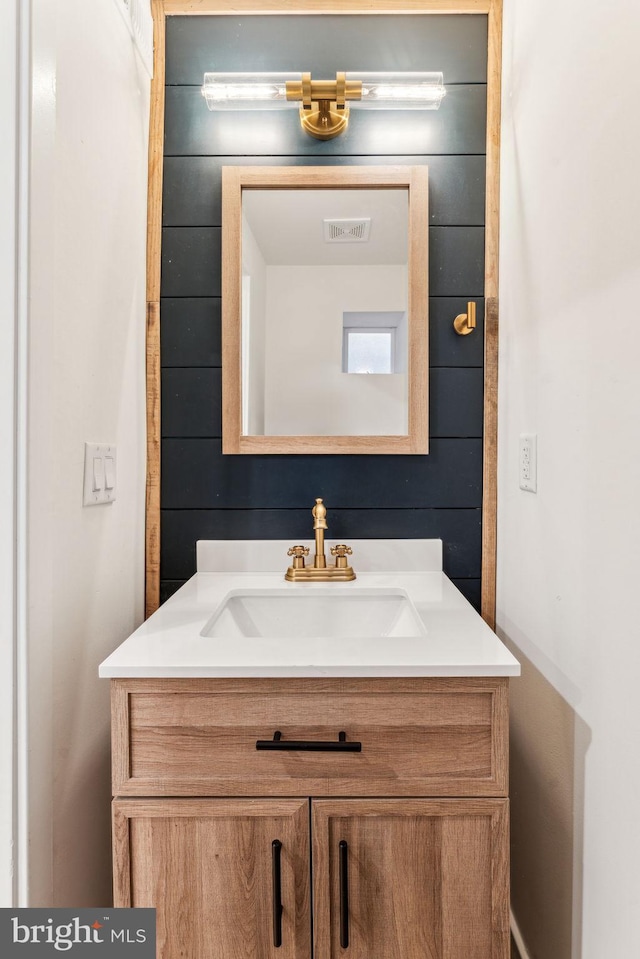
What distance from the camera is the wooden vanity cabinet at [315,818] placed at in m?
0.84

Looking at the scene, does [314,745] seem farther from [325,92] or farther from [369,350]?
[325,92]

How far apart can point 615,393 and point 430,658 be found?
48 centimetres

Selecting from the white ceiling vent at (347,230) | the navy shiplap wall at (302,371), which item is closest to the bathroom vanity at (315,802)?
the navy shiplap wall at (302,371)

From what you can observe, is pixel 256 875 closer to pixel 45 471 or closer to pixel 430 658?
pixel 430 658

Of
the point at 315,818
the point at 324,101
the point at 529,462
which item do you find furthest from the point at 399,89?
the point at 315,818

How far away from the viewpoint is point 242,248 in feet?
4.57

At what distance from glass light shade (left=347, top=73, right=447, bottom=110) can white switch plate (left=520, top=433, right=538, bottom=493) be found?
819mm

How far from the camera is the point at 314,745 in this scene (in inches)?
33.4

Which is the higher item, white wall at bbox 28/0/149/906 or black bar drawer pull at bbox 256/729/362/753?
white wall at bbox 28/0/149/906

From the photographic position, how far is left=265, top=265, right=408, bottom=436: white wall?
1386 millimetres

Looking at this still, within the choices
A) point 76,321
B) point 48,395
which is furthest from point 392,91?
point 48,395

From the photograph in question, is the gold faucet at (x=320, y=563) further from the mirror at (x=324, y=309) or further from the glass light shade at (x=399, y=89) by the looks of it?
the glass light shade at (x=399, y=89)

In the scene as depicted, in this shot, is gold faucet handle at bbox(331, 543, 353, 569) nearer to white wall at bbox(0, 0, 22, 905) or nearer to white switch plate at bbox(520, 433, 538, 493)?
white switch plate at bbox(520, 433, 538, 493)

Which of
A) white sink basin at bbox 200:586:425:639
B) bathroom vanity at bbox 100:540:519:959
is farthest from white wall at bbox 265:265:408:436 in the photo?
bathroom vanity at bbox 100:540:519:959
